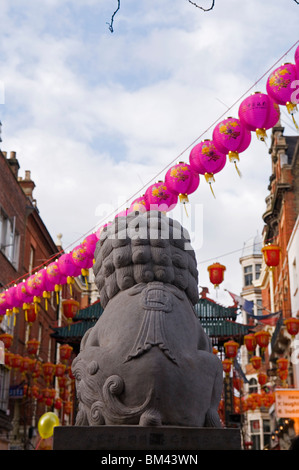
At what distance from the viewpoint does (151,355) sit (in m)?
4.93

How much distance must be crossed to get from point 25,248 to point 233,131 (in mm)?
22754

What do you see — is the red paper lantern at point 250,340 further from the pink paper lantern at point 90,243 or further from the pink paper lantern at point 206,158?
the pink paper lantern at point 206,158

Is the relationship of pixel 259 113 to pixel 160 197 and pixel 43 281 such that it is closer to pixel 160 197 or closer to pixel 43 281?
pixel 160 197

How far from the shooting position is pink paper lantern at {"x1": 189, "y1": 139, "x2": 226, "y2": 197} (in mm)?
9144

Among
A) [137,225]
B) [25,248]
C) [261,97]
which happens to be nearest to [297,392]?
[261,97]

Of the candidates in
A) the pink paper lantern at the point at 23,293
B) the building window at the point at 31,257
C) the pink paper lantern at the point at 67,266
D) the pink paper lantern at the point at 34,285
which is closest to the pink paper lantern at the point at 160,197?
the pink paper lantern at the point at 67,266

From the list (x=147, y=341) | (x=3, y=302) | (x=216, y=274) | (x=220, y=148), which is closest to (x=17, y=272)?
(x=3, y=302)

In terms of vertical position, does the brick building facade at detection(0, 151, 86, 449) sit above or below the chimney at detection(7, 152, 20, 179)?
below

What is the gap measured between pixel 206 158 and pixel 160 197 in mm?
1184

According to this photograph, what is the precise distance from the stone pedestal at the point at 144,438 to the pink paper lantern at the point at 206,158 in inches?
217

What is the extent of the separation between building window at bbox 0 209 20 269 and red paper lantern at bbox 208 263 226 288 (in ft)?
43.7

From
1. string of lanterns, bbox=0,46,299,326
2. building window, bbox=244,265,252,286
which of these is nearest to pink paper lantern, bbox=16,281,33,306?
string of lanterns, bbox=0,46,299,326

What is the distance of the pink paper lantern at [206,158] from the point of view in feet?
30.0

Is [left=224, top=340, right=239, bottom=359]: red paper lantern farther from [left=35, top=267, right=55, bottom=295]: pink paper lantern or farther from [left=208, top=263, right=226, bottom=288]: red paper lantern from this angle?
[left=35, top=267, right=55, bottom=295]: pink paper lantern
